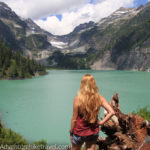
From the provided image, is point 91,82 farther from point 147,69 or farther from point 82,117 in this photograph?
point 147,69

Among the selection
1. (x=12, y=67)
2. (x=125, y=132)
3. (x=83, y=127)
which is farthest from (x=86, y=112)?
(x=12, y=67)

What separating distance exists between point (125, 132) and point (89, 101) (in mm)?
2500

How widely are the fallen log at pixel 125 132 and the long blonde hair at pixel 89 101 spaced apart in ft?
5.56

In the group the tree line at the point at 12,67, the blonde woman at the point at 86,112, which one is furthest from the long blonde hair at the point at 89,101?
the tree line at the point at 12,67

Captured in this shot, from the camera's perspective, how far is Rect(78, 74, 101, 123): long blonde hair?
4.73 m

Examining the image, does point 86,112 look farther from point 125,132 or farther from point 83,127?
point 125,132

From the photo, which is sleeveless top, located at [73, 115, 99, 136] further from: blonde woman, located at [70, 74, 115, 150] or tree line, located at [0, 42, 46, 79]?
tree line, located at [0, 42, 46, 79]

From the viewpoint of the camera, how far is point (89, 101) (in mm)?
4746

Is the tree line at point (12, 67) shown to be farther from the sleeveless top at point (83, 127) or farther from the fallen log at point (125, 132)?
the sleeveless top at point (83, 127)

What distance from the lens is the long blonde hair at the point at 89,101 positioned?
4727mm

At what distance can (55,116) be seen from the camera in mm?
29500

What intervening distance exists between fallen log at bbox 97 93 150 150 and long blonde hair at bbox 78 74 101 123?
1694 millimetres

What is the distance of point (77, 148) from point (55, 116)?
25139 millimetres

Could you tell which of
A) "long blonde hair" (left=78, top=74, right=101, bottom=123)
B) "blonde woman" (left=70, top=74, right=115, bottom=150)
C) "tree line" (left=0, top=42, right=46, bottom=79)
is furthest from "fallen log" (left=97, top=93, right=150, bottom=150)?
"tree line" (left=0, top=42, right=46, bottom=79)
